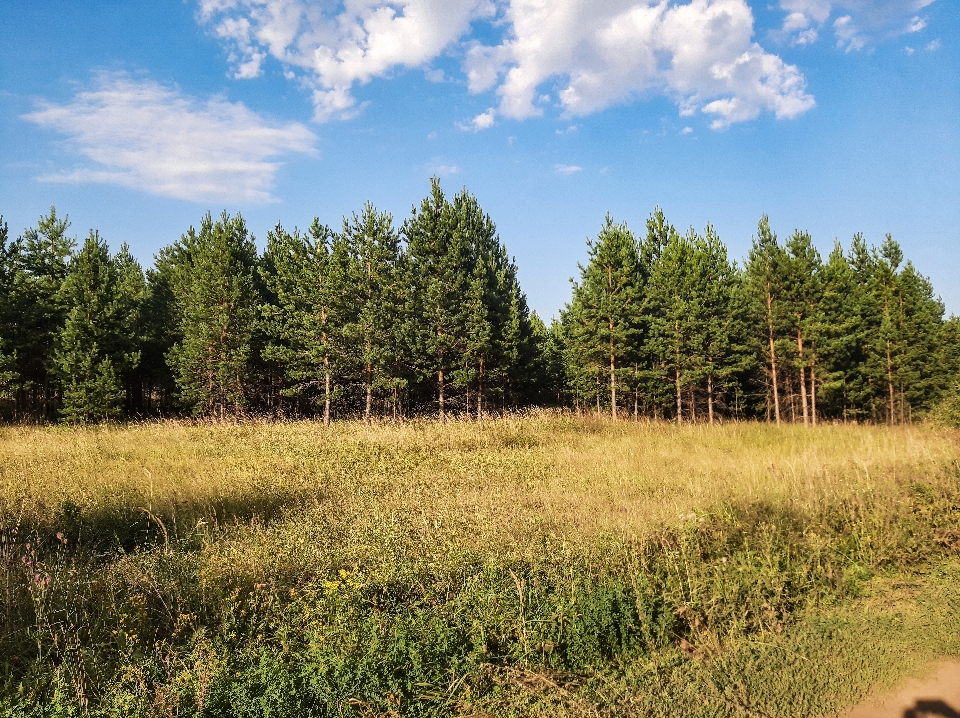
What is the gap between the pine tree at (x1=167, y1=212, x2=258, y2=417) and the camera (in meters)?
26.5

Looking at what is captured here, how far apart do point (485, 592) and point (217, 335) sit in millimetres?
25905

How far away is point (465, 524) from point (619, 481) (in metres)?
3.22

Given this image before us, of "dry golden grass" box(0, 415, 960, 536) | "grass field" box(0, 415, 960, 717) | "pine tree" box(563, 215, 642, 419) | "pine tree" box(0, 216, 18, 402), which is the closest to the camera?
"grass field" box(0, 415, 960, 717)

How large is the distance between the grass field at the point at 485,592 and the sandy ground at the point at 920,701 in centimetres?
13

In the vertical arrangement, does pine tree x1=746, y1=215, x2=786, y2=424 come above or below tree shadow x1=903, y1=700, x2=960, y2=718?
above

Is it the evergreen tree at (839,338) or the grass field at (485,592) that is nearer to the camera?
the grass field at (485,592)

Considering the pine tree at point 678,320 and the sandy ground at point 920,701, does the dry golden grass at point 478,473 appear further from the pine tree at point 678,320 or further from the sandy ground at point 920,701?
the pine tree at point 678,320

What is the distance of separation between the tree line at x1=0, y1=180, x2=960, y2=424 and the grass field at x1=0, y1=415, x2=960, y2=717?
1614 cm

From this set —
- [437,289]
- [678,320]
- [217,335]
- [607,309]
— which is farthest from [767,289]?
[217,335]

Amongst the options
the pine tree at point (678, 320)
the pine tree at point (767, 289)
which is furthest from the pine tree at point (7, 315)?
the pine tree at point (767, 289)

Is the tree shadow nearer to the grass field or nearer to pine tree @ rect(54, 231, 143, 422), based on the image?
the grass field

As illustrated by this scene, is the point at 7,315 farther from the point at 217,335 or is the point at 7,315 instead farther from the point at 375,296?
the point at 375,296

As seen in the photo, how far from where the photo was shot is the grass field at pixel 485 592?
3.55 metres

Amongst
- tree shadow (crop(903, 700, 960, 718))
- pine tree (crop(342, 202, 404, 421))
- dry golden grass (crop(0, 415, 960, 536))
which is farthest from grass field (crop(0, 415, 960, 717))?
pine tree (crop(342, 202, 404, 421))
